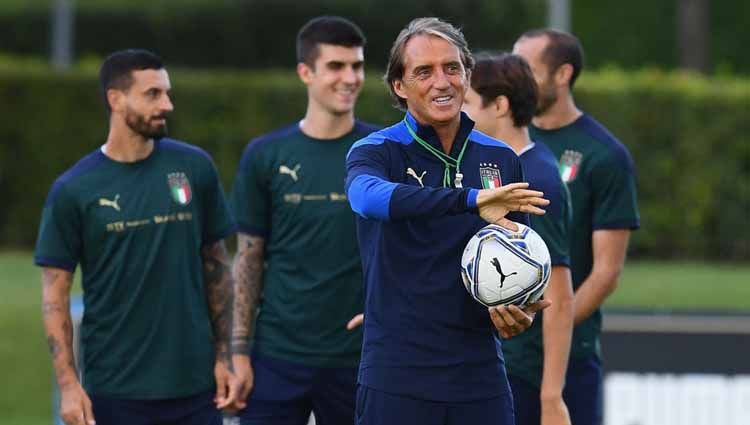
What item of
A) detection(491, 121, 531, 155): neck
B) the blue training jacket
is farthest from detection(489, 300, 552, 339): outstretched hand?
detection(491, 121, 531, 155): neck

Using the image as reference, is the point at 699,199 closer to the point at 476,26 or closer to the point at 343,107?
the point at 476,26

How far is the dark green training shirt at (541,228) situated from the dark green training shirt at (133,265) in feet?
4.46

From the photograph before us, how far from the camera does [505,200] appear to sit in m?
4.50

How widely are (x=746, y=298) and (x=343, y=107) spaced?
33.1 ft

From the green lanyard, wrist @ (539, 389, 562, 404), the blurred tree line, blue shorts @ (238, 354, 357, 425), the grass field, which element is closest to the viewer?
the green lanyard

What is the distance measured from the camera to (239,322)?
272 inches

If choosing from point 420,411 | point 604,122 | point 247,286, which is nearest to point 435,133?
point 420,411

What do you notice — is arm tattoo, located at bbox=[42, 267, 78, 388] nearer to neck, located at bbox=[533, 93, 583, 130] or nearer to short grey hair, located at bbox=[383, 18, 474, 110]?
short grey hair, located at bbox=[383, 18, 474, 110]

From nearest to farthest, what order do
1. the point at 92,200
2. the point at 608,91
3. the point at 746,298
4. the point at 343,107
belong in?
1. the point at 92,200
2. the point at 343,107
3. the point at 746,298
4. the point at 608,91

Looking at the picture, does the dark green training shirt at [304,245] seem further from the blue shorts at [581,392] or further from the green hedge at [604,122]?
the green hedge at [604,122]

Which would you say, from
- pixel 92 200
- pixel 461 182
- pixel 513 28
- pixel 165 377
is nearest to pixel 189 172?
pixel 92 200

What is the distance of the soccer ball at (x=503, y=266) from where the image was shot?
4.65 meters

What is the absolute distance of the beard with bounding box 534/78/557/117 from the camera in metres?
6.82

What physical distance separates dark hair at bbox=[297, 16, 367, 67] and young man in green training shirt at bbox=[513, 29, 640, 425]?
790mm
